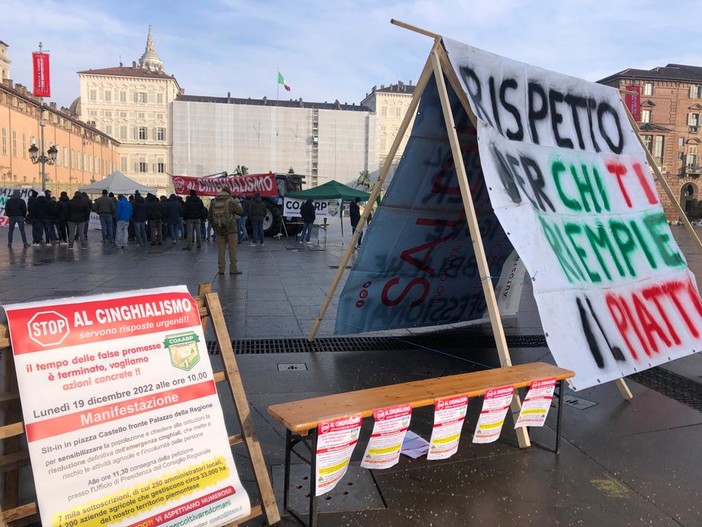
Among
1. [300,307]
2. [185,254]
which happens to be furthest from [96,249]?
[300,307]

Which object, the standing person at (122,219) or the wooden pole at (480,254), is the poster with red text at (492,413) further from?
the standing person at (122,219)

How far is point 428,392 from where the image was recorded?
3357 millimetres

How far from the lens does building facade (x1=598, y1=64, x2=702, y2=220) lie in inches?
2869

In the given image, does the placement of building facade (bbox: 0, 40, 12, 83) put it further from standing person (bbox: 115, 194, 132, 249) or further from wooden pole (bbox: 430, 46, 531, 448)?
wooden pole (bbox: 430, 46, 531, 448)

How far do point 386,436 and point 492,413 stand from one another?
2.74 ft

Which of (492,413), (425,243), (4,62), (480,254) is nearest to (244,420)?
(492,413)

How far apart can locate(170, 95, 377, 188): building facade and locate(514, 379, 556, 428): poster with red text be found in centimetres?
7599

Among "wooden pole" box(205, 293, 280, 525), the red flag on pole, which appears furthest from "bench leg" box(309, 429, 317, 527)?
the red flag on pole

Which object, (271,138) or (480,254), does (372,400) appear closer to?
(480,254)

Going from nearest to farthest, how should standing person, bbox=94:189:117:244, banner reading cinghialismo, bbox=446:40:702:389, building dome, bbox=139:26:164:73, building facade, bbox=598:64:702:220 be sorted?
banner reading cinghialismo, bbox=446:40:702:389 → standing person, bbox=94:189:117:244 → building facade, bbox=598:64:702:220 → building dome, bbox=139:26:164:73

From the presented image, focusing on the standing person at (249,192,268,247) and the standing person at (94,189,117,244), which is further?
the standing person at (249,192,268,247)

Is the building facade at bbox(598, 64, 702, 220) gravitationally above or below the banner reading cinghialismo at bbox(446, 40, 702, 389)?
above

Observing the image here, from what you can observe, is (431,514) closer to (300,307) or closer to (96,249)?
(300,307)

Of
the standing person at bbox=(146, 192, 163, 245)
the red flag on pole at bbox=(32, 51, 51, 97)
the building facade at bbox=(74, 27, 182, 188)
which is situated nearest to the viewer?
the standing person at bbox=(146, 192, 163, 245)
